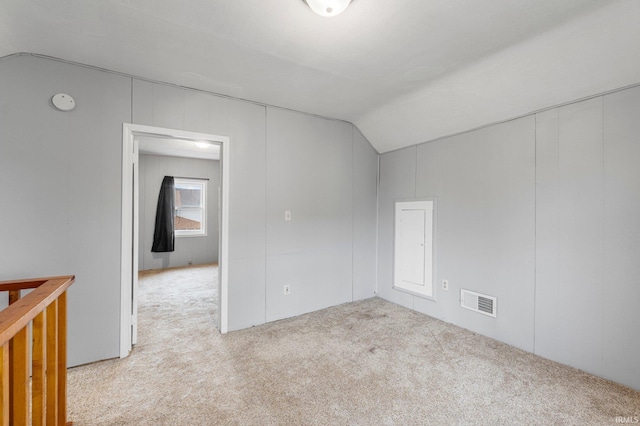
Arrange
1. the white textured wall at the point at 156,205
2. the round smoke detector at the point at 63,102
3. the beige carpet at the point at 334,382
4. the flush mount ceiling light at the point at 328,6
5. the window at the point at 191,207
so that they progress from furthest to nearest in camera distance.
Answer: the window at the point at 191,207 < the white textured wall at the point at 156,205 < the round smoke detector at the point at 63,102 < the beige carpet at the point at 334,382 < the flush mount ceiling light at the point at 328,6

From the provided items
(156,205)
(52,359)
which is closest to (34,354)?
(52,359)

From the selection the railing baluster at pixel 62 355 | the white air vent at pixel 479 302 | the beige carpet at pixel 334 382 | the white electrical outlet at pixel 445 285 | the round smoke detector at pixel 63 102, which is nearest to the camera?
the railing baluster at pixel 62 355

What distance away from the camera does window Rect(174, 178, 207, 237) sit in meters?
6.27

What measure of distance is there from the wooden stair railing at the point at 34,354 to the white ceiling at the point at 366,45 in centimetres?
156

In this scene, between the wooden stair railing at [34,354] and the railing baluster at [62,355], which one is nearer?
the wooden stair railing at [34,354]

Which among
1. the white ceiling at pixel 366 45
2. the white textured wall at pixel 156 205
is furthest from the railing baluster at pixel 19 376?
the white textured wall at pixel 156 205

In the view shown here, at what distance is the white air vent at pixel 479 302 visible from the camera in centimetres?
263

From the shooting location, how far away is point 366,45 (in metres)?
1.96

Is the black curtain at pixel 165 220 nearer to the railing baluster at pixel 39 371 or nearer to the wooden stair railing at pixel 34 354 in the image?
the wooden stair railing at pixel 34 354

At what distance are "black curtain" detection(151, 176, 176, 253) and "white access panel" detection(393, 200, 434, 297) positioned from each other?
459cm

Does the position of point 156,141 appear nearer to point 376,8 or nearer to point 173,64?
point 173,64

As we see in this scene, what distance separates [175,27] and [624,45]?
108 inches

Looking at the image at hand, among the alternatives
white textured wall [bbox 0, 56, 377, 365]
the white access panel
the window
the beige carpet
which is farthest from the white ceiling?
the window

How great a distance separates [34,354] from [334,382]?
1.63 metres
